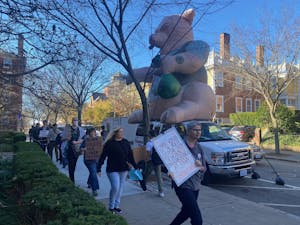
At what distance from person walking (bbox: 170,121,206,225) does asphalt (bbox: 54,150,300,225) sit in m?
1.29

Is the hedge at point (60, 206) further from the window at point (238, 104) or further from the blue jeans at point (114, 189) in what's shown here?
the window at point (238, 104)

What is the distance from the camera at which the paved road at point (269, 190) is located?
24.1 feet

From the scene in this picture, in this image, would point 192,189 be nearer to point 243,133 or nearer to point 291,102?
point 243,133

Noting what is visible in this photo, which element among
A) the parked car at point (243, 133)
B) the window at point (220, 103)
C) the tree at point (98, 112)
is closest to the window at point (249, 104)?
the window at point (220, 103)

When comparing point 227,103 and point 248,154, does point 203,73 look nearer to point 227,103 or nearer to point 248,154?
point 248,154

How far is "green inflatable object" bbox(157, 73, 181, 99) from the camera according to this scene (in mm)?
13734

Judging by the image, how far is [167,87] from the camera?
13836mm

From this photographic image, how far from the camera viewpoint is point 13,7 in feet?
18.4

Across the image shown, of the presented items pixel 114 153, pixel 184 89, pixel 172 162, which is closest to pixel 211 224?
pixel 172 162

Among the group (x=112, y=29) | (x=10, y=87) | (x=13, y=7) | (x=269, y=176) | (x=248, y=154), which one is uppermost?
(x=112, y=29)

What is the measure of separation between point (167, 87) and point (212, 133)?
159 inches

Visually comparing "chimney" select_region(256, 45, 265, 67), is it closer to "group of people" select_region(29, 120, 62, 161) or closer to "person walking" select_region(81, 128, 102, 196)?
"group of people" select_region(29, 120, 62, 161)

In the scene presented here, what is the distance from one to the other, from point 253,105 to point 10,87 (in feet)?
123

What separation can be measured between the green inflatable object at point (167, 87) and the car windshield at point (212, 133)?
359 centimetres
